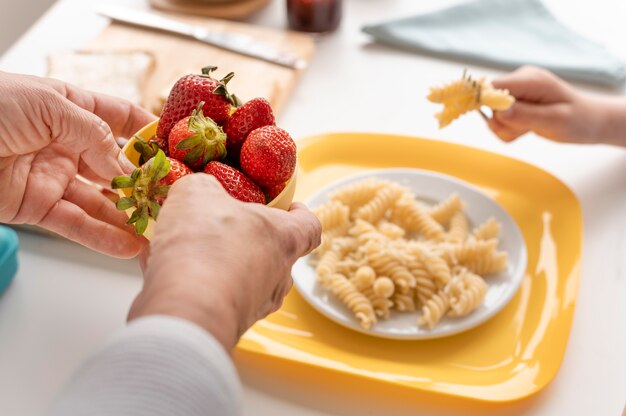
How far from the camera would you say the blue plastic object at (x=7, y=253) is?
1.45 metres

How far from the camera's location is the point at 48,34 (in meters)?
2.26

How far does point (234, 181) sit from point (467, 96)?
2.36 feet

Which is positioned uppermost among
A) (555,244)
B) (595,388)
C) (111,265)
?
(555,244)

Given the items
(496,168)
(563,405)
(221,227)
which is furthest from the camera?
(496,168)

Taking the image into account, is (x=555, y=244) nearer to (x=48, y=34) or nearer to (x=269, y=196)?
(x=269, y=196)

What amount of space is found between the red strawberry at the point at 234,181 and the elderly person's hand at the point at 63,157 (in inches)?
6.4

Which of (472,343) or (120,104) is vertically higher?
(120,104)

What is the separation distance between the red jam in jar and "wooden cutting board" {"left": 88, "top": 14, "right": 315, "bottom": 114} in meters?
0.07

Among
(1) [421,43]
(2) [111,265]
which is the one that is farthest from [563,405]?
(1) [421,43]

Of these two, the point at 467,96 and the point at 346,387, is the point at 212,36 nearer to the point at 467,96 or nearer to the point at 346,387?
the point at 467,96

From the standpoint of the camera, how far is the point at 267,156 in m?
1.07

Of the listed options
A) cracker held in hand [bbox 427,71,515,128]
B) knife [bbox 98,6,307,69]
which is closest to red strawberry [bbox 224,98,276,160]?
cracker held in hand [bbox 427,71,515,128]

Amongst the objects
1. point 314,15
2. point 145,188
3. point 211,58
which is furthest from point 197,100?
point 314,15

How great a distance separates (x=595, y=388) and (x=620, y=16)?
4.78 ft
